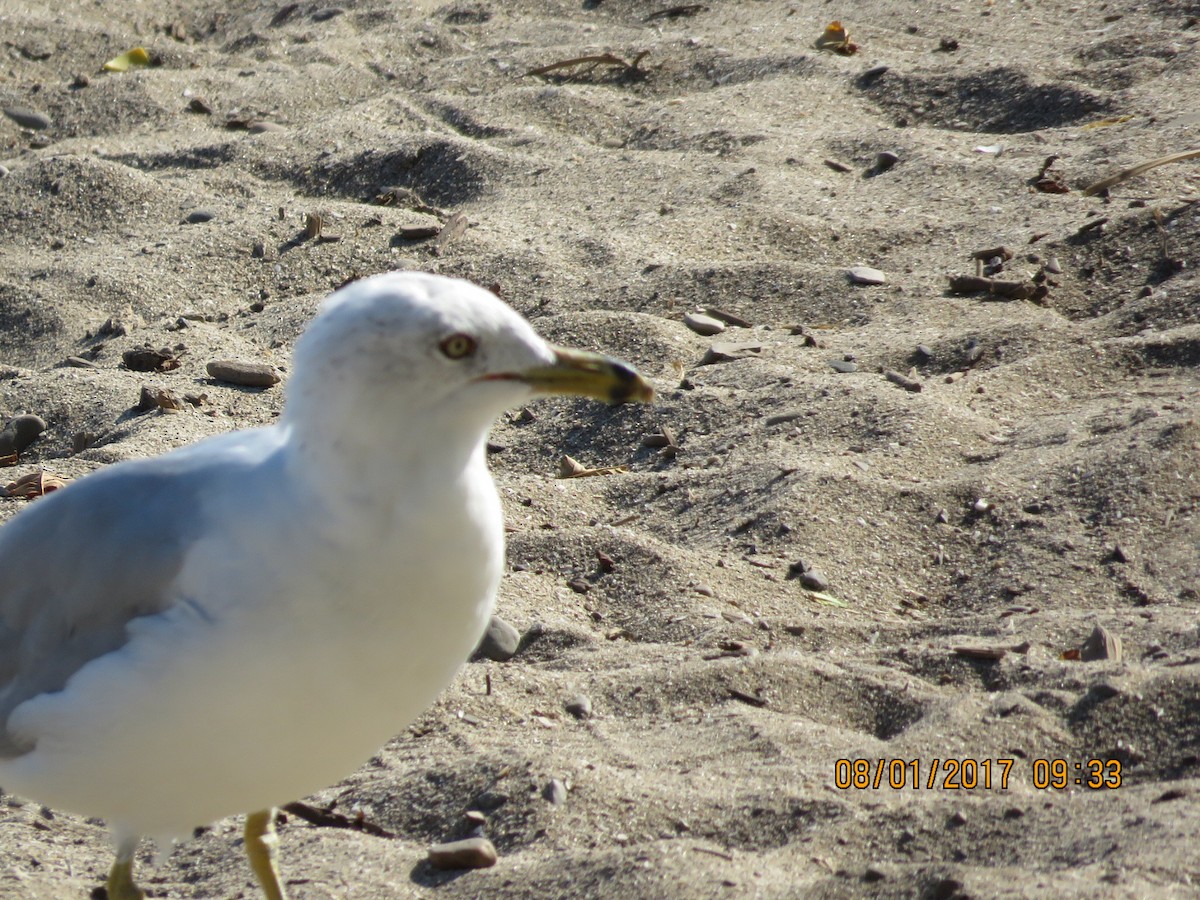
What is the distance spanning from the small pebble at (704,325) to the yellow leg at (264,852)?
2504 mm

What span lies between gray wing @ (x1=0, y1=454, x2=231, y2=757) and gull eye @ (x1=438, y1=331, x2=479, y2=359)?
494 mm

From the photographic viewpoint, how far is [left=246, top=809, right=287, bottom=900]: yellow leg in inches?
105

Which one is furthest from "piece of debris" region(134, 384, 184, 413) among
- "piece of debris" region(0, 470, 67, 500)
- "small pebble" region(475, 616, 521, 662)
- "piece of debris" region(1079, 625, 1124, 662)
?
"piece of debris" region(1079, 625, 1124, 662)

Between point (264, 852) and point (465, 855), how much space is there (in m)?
0.38

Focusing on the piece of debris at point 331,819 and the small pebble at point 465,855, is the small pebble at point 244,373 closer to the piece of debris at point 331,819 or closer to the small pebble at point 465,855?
the piece of debris at point 331,819

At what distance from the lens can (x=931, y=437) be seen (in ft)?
13.2

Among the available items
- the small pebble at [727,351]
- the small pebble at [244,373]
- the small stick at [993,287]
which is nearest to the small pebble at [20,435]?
the small pebble at [244,373]

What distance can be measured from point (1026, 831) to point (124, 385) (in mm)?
3071

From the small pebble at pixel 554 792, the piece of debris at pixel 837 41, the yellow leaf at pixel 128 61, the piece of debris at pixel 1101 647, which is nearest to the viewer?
the small pebble at pixel 554 792

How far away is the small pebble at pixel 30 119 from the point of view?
6.53 m

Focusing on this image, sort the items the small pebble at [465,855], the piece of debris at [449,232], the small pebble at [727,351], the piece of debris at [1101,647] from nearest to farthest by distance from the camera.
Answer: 1. the small pebble at [465,855]
2. the piece of debris at [1101,647]
3. the small pebble at [727,351]
4. the piece of debris at [449,232]

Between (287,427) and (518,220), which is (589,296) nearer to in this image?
(518,220)

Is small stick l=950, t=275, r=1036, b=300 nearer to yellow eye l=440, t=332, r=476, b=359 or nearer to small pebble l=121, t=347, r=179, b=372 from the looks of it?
small pebble l=121, t=347, r=179, b=372

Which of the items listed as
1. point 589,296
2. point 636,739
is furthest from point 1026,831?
point 589,296
